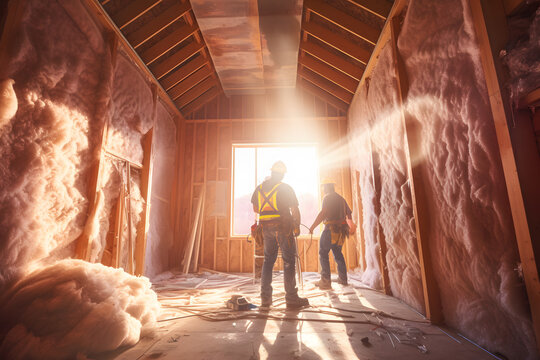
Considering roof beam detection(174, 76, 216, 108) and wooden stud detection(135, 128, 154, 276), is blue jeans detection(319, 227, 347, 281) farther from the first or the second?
roof beam detection(174, 76, 216, 108)

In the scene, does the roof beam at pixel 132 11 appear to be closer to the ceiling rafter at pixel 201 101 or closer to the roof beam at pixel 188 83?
the roof beam at pixel 188 83

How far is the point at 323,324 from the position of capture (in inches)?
96.0

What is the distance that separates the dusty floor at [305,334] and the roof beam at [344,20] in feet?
11.7

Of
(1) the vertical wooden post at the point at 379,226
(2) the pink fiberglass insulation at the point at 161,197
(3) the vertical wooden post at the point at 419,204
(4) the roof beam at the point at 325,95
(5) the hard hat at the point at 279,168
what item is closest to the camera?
(3) the vertical wooden post at the point at 419,204

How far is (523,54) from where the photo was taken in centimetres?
155

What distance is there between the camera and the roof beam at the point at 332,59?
4.79 m

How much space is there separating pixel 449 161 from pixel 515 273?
93 cm

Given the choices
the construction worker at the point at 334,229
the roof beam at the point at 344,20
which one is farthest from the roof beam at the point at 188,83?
the construction worker at the point at 334,229

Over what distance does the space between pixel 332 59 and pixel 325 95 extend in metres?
1.49

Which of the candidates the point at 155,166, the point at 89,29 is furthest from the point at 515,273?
the point at 155,166

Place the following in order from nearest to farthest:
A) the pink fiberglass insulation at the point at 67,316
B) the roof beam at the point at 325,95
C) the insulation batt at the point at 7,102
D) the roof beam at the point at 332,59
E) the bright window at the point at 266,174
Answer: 1. the pink fiberglass insulation at the point at 67,316
2. the insulation batt at the point at 7,102
3. the roof beam at the point at 332,59
4. the roof beam at the point at 325,95
5. the bright window at the point at 266,174

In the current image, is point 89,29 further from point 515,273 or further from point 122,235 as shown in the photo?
point 515,273

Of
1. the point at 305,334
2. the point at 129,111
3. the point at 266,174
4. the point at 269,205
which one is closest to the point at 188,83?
the point at 129,111

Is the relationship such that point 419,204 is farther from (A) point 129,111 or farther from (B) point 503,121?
(A) point 129,111
